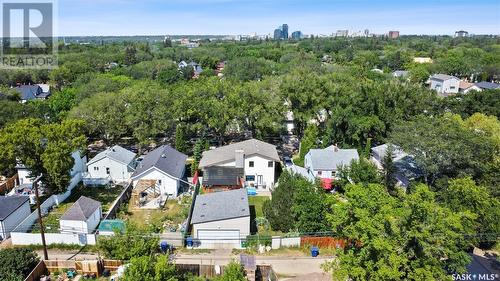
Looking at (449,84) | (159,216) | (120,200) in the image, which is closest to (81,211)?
Result: (120,200)

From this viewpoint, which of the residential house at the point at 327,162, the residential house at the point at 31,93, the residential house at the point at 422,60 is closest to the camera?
the residential house at the point at 327,162

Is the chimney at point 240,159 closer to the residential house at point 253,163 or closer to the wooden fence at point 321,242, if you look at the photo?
the residential house at point 253,163

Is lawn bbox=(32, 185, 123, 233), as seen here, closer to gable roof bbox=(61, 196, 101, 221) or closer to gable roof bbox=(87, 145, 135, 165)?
gable roof bbox=(61, 196, 101, 221)

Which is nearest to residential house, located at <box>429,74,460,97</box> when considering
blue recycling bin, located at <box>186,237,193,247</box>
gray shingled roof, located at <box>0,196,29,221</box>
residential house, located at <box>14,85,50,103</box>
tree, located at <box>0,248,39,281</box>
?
blue recycling bin, located at <box>186,237,193,247</box>

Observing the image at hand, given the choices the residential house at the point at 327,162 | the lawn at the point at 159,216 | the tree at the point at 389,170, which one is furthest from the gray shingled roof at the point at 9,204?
the tree at the point at 389,170

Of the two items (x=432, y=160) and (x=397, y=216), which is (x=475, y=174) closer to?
(x=432, y=160)

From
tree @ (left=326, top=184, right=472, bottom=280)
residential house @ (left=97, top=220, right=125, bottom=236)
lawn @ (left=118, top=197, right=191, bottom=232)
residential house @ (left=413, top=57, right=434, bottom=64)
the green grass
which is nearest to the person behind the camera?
tree @ (left=326, top=184, right=472, bottom=280)

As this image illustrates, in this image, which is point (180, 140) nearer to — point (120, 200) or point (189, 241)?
point (120, 200)

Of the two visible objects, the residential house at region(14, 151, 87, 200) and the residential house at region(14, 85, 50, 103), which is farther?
the residential house at region(14, 85, 50, 103)
